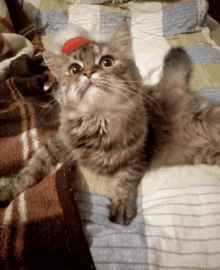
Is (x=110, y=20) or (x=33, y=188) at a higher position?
(x=110, y=20)

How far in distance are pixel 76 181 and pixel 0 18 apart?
1.61m

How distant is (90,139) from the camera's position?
0.92 metres

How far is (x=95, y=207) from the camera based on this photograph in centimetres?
86

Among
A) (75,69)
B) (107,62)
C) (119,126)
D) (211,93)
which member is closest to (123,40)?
(107,62)

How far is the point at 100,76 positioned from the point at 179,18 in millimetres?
1616

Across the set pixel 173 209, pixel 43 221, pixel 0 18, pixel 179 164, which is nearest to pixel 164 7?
pixel 0 18

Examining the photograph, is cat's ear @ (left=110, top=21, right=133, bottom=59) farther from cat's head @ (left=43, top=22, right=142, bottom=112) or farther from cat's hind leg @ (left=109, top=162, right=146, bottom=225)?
cat's hind leg @ (left=109, top=162, right=146, bottom=225)

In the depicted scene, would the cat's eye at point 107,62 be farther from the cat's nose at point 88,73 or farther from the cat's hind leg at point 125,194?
the cat's hind leg at point 125,194

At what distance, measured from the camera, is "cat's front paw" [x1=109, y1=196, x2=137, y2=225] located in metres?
0.82

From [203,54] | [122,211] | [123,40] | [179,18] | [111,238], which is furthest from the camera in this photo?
[179,18]

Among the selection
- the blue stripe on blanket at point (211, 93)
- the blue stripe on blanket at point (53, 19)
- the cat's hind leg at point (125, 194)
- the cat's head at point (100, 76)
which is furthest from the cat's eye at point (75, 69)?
the blue stripe on blanket at point (53, 19)

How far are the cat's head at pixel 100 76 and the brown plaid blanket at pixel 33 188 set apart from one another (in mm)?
352

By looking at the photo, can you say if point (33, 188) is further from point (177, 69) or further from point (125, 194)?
point (177, 69)

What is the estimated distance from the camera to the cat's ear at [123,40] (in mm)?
967
